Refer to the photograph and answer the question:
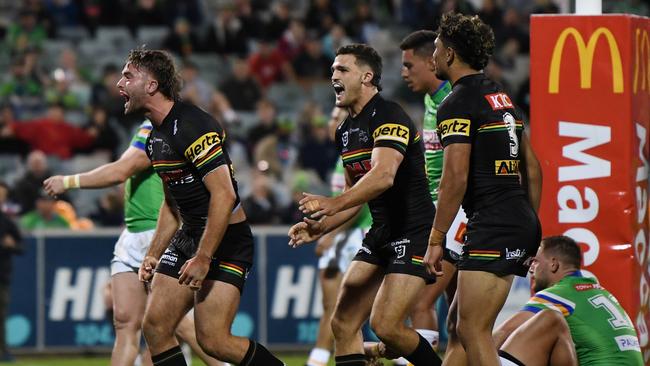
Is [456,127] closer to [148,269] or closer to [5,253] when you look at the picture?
[148,269]

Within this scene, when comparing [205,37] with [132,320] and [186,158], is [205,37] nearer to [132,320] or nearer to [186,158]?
[132,320]

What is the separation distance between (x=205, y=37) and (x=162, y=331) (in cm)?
1332

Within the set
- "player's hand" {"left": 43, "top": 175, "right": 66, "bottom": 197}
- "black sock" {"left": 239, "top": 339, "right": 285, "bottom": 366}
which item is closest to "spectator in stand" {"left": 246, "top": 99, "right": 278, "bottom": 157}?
"player's hand" {"left": 43, "top": 175, "right": 66, "bottom": 197}

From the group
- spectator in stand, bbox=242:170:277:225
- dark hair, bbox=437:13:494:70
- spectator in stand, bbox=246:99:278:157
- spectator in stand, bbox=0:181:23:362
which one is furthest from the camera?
spectator in stand, bbox=246:99:278:157

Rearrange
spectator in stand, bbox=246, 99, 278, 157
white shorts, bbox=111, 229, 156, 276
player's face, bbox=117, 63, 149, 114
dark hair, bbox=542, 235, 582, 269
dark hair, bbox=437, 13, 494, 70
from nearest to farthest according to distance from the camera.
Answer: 1. dark hair, bbox=437, 13, 494, 70
2. player's face, bbox=117, 63, 149, 114
3. dark hair, bbox=542, 235, 582, 269
4. white shorts, bbox=111, 229, 156, 276
5. spectator in stand, bbox=246, 99, 278, 157

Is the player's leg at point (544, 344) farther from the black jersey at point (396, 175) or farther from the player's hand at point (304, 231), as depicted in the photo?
the player's hand at point (304, 231)

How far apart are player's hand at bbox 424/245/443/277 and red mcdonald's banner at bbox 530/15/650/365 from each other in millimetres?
2195

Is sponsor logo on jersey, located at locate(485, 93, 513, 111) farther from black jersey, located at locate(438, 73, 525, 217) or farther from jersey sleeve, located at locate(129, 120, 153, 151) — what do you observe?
jersey sleeve, located at locate(129, 120, 153, 151)

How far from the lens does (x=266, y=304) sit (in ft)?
48.7

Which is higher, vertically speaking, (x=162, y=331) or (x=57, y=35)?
(x=57, y=35)

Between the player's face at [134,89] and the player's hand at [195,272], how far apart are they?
110 centimetres

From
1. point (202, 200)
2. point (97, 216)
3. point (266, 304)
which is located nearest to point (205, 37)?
point (97, 216)

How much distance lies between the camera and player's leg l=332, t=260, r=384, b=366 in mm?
8516

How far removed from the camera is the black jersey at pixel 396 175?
8367mm
